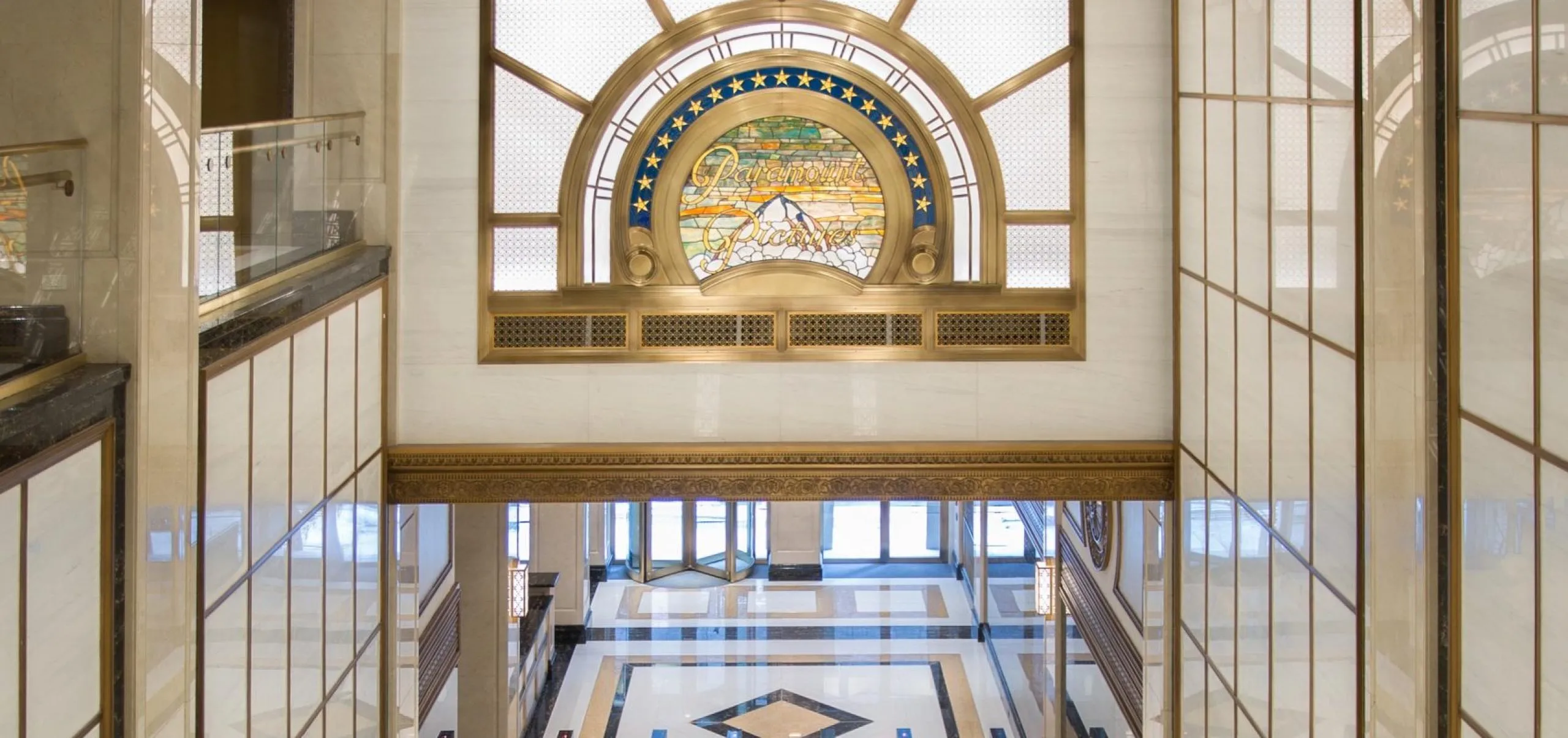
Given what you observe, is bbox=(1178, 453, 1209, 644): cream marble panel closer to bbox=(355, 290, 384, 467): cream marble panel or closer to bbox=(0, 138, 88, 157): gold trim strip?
bbox=(355, 290, 384, 467): cream marble panel

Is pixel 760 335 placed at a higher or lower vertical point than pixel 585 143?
lower

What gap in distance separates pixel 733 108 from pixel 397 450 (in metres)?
2.48

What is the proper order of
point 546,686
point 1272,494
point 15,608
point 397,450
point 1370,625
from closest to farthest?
point 15,608
point 1370,625
point 1272,494
point 397,450
point 546,686

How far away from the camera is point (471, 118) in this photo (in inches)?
289

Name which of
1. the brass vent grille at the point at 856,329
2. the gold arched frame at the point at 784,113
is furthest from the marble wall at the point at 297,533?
the brass vent grille at the point at 856,329

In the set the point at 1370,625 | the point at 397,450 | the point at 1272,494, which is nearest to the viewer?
the point at 1370,625

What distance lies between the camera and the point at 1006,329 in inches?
293

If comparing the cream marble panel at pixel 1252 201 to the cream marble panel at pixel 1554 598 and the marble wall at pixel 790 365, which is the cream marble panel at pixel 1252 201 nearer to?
the marble wall at pixel 790 365

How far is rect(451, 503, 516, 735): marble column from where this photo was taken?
10.6 meters

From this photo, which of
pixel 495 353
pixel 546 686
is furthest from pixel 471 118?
pixel 546 686

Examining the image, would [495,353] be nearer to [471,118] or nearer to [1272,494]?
[471,118]

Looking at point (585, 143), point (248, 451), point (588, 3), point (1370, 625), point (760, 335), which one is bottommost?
point (1370, 625)

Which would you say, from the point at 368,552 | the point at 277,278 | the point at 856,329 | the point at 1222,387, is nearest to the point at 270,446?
the point at 277,278

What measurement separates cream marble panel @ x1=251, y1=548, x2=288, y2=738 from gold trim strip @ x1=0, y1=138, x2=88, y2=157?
1769 mm
